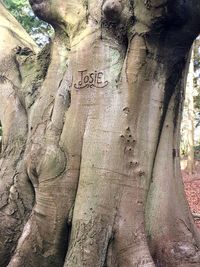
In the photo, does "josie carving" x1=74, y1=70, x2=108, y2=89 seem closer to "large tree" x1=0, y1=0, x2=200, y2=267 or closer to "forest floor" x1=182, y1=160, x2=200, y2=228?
"large tree" x1=0, y1=0, x2=200, y2=267

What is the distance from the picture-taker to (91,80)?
433cm

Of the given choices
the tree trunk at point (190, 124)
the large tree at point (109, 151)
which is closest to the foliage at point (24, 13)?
the tree trunk at point (190, 124)

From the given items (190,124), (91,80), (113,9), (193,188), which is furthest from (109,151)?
(190,124)

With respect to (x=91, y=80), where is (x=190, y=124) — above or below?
above

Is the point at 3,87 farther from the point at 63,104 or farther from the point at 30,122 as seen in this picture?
the point at 63,104

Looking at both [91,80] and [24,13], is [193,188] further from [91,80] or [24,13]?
[91,80]

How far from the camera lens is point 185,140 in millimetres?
19672

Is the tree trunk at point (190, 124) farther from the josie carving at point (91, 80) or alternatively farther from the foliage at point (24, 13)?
the josie carving at point (91, 80)

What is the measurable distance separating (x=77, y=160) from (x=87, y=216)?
0.47m

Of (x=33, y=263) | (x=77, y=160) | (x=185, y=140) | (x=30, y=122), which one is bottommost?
(x=33, y=263)

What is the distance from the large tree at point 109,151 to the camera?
163 inches

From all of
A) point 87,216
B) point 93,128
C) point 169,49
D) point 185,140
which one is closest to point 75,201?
point 87,216

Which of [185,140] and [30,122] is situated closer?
[30,122]

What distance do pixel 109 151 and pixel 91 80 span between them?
0.60m
